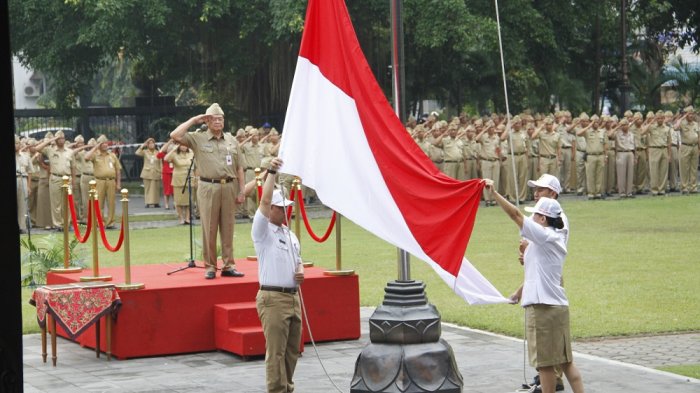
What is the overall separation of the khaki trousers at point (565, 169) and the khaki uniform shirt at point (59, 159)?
13.9m

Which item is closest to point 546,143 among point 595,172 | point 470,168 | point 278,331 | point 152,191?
point 595,172

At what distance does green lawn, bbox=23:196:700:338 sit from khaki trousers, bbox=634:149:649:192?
3.87 meters

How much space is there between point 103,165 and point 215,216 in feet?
52.8

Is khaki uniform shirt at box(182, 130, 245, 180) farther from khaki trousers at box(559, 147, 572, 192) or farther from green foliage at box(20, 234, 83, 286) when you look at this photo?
khaki trousers at box(559, 147, 572, 192)

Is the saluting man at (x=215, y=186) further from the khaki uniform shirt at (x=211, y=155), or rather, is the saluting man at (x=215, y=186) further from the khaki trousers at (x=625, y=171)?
the khaki trousers at (x=625, y=171)

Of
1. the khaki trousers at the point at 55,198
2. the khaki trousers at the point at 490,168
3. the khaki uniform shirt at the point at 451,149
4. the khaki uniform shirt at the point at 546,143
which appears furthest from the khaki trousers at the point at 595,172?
the khaki trousers at the point at 55,198

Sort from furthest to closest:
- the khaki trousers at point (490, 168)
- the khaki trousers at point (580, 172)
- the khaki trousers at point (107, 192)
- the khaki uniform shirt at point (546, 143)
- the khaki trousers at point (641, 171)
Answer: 1. the khaki trousers at point (580, 172)
2. the khaki trousers at point (641, 171)
3. the khaki uniform shirt at point (546, 143)
4. the khaki trousers at point (490, 168)
5. the khaki trousers at point (107, 192)

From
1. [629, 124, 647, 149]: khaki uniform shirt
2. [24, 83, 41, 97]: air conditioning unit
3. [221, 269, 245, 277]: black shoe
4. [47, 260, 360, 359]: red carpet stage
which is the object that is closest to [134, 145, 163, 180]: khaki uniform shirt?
[629, 124, 647, 149]: khaki uniform shirt

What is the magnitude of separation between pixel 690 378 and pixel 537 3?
29.2m

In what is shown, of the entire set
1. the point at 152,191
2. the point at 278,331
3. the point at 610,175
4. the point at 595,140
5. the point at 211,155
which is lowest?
the point at 278,331

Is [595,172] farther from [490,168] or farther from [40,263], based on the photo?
[40,263]

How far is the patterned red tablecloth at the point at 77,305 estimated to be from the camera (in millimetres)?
11875

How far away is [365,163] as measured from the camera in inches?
350

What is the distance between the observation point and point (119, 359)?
1217 centimetres
